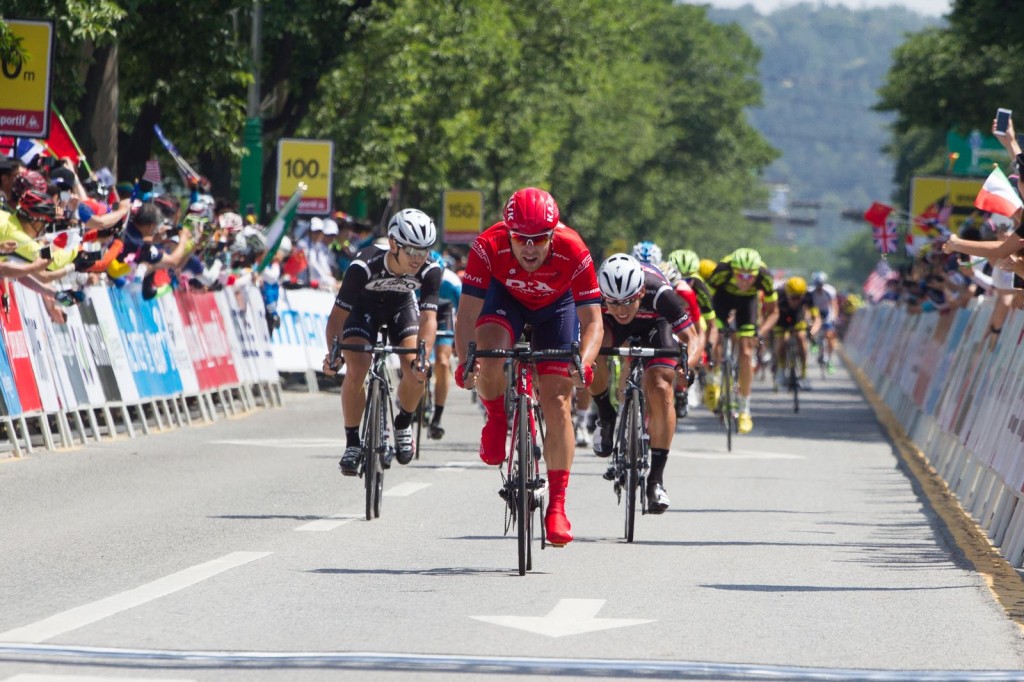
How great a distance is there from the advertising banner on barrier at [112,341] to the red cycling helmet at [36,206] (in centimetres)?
179

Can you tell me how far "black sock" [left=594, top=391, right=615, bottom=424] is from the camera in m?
13.1

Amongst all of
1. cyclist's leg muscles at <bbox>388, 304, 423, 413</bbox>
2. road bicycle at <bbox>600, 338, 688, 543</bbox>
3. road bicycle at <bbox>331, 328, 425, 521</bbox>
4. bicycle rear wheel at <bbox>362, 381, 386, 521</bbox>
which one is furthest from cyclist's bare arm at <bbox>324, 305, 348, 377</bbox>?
road bicycle at <bbox>600, 338, 688, 543</bbox>

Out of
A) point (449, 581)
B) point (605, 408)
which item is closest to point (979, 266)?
point (605, 408)

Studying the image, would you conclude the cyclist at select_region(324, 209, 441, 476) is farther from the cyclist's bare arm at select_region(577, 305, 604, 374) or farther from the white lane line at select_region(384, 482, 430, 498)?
the cyclist's bare arm at select_region(577, 305, 604, 374)

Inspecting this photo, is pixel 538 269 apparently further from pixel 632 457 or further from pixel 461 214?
pixel 461 214

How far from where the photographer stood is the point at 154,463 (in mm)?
16531

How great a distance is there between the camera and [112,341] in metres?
19.0

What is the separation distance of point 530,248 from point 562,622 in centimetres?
227

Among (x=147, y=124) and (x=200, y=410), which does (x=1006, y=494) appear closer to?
(x=200, y=410)

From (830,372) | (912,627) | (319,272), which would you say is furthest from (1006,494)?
(830,372)

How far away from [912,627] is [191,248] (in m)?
14.3

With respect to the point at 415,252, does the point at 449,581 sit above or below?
below

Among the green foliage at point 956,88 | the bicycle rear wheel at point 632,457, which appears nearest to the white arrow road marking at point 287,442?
the bicycle rear wheel at point 632,457

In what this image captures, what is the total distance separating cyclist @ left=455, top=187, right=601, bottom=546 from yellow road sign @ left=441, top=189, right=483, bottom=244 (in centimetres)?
3761
